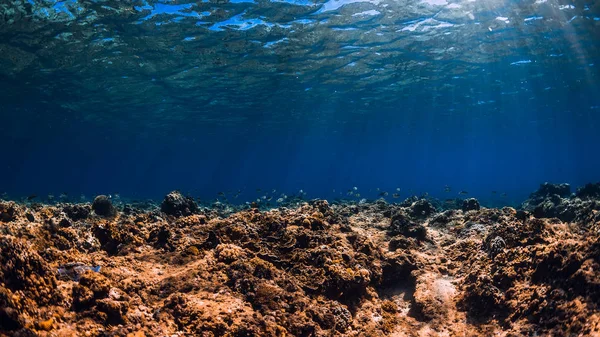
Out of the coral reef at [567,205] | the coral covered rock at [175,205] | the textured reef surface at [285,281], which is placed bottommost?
the coral reef at [567,205]

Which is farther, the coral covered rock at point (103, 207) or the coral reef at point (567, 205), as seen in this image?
the coral covered rock at point (103, 207)

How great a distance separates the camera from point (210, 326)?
153 inches

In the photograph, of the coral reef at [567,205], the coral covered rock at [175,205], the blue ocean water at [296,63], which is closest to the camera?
the coral reef at [567,205]

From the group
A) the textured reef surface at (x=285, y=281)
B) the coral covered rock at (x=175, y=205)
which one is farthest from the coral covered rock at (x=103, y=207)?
the textured reef surface at (x=285, y=281)

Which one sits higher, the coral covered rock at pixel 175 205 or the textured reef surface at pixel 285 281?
the textured reef surface at pixel 285 281

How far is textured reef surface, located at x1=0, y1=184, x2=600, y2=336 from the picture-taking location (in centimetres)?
348

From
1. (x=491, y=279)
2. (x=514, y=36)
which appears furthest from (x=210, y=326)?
(x=514, y=36)

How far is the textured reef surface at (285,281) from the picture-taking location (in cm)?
348

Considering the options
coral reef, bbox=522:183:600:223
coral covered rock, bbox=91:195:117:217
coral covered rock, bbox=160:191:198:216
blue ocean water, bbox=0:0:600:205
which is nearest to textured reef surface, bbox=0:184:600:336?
coral reef, bbox=522:183:600:223

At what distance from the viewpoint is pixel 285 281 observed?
17.2ft

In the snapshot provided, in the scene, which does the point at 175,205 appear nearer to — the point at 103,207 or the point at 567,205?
the point at 103,207

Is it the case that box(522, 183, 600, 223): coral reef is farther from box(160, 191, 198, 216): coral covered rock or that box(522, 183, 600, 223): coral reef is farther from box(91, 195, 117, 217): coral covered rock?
box(91, 195, 117, 217): coral covered rock

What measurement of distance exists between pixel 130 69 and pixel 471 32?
2472 centimetres

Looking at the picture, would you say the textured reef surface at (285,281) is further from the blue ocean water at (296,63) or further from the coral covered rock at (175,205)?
the blue ocean water at (296,63)
